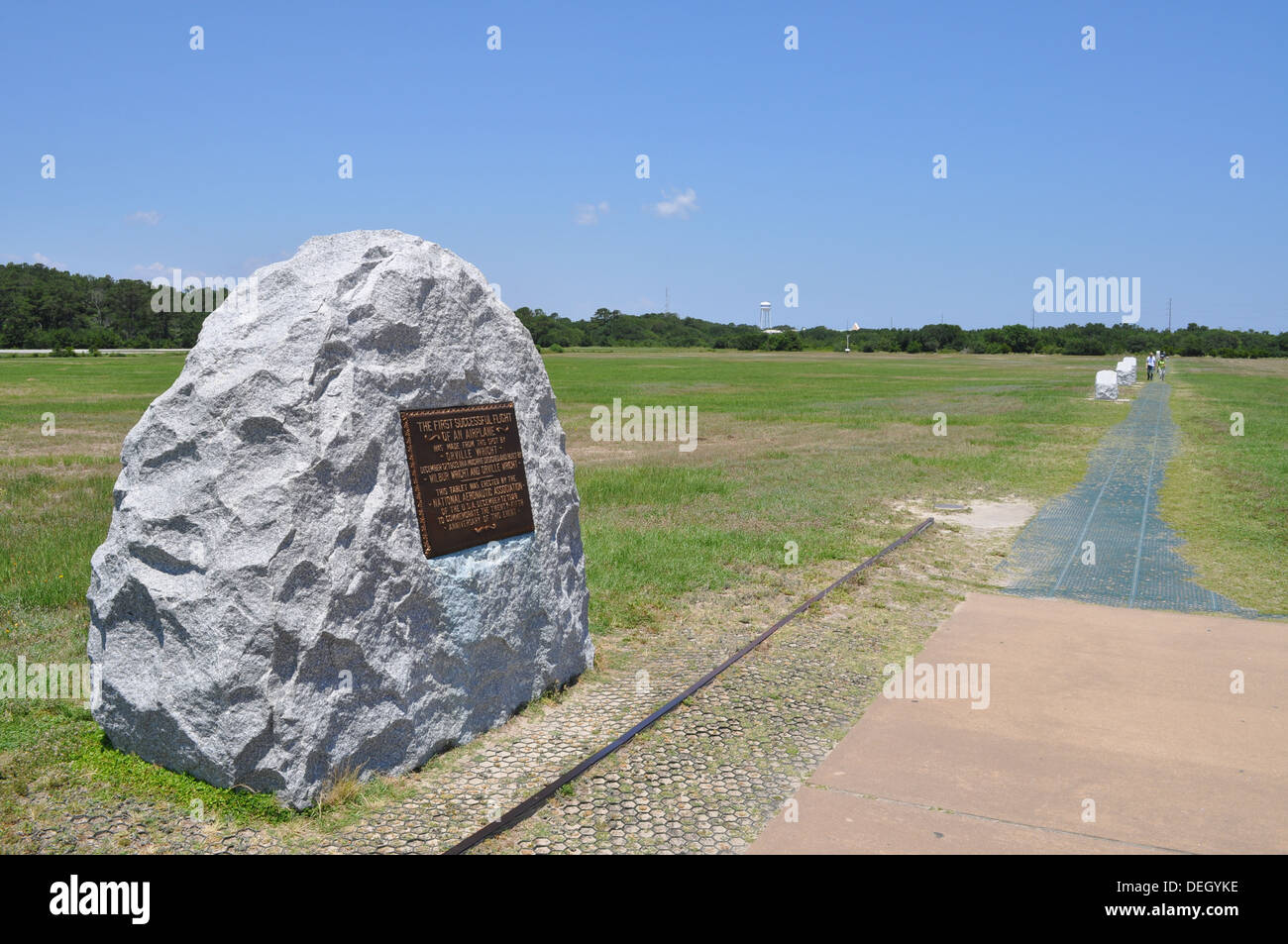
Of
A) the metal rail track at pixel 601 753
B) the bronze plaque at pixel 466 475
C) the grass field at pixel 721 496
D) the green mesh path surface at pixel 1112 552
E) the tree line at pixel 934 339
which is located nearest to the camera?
the metal rail track at pixel 601 753

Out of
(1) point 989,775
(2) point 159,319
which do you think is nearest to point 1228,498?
(1) point 989,775

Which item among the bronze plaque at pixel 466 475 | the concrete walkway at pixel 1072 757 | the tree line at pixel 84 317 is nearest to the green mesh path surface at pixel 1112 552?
the concrete walkway at pixel 1072 757

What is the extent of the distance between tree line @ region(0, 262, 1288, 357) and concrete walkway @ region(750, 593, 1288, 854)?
281 feet

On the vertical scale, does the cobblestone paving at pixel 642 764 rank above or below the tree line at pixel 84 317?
below

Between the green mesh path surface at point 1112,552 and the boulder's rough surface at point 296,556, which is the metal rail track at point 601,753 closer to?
the boulder's rough surface at point 296,556

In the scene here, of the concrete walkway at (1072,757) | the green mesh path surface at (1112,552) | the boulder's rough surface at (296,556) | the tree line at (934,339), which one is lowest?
the concrete walkway at (1072,757)

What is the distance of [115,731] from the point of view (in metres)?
5.18

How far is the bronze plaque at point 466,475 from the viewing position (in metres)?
5.47

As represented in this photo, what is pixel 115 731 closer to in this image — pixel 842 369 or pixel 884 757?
pixel 884 757

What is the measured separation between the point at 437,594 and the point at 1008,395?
1678 inches

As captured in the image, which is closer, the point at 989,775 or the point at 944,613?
the point at 989,775

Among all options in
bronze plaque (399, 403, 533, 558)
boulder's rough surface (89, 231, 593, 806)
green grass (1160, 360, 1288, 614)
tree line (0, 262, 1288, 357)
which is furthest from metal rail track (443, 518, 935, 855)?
tree line (0, 262, 1288, 357)

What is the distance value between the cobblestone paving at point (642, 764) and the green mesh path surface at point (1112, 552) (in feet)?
6.82

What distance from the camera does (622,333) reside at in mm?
143625
